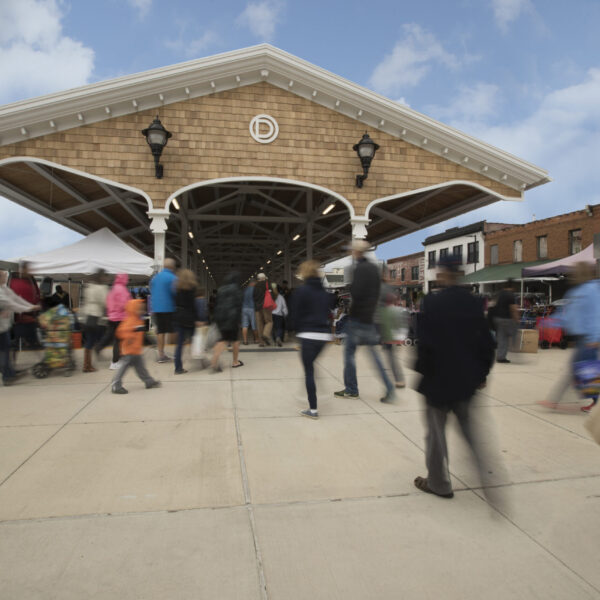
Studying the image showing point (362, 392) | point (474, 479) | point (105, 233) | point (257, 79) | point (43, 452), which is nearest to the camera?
point (474, 479)

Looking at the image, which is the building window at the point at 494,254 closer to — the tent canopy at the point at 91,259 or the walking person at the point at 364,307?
the tent canopy at the point at 91,259

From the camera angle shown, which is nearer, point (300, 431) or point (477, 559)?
point (477, 559)

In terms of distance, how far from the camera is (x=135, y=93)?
9.03 m

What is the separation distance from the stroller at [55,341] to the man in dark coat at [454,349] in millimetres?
5855

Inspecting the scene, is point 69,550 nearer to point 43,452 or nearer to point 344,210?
point 43,452

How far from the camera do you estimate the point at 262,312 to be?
1050 centimetres

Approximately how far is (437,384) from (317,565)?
4.16ft

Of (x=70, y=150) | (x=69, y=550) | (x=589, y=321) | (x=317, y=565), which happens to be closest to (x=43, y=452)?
(x=69, y=550)

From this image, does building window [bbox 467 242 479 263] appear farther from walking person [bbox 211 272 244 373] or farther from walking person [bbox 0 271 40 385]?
walking person [bbox 0 271 40 385]

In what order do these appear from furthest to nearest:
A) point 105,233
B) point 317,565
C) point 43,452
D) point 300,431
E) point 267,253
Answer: point 267,253
point 105,233
point 300,431
point 43,452
point 317,565

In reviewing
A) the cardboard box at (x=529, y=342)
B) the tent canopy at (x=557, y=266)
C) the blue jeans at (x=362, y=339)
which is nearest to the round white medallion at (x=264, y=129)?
the blue jeans at (x=362, y=339)

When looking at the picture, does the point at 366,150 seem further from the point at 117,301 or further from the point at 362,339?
the point at 117,301

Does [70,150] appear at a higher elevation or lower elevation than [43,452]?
higher

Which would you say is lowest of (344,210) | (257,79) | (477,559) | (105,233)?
(477,559)
